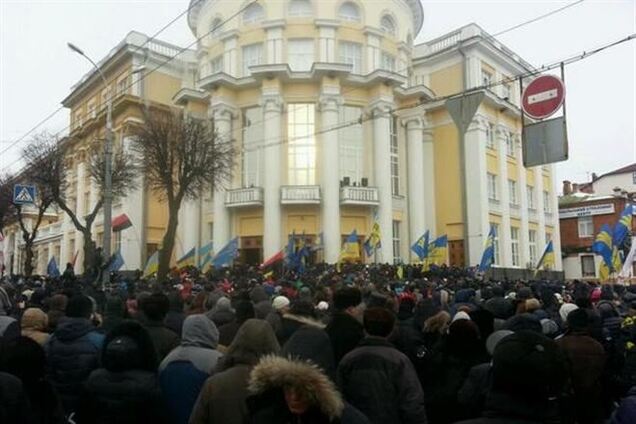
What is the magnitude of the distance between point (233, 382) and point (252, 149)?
31088 mm

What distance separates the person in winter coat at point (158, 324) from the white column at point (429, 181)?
3256 centimetres

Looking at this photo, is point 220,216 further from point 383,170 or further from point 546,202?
point 546,202

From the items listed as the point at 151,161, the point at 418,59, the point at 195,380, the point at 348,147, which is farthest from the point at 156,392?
the point at 418,59

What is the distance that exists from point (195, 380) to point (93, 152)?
92.3 ft

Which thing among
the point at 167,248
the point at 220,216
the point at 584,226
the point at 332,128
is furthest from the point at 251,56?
the point at 584,226

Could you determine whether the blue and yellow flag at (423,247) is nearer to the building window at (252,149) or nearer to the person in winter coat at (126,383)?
the building window at (252,149)

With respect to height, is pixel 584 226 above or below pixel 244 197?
below

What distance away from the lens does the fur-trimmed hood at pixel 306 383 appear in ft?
8.70

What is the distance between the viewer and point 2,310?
7.73 metres

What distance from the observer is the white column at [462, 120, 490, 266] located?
34969 mm

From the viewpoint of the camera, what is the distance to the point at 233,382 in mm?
3416

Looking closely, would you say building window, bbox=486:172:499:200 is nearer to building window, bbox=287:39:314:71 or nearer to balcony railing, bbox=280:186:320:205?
balcony railing, bbox=280:186:320:205

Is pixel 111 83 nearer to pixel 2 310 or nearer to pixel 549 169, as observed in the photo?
pixel 549 169

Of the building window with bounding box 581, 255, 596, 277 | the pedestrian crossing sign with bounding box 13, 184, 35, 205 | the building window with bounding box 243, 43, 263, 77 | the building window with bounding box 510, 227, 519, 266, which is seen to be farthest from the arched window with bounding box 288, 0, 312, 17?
the building window with bounding box 581, 255, 596, 277
